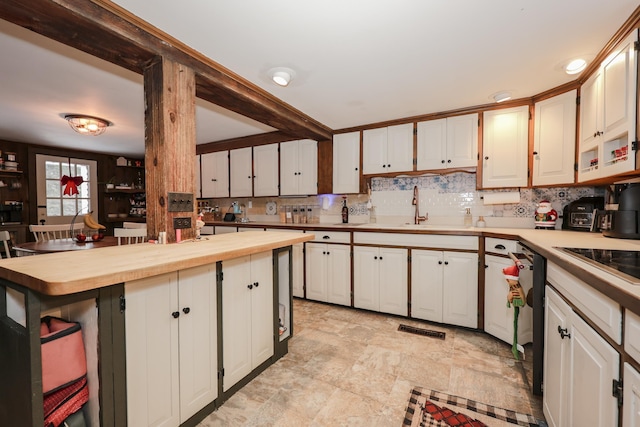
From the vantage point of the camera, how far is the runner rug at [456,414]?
5.06 ft

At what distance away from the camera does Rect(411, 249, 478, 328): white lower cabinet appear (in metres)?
2.66

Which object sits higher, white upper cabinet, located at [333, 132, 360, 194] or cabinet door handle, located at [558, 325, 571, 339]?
white upper cabinet, located at [333, 132, 360, 194]

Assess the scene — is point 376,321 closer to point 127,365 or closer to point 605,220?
point 605,220

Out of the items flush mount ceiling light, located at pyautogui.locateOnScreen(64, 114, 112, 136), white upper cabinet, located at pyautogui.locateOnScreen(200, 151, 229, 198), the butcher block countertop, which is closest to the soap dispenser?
the butcher block countertop

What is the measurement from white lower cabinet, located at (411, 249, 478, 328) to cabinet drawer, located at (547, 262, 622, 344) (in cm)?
131

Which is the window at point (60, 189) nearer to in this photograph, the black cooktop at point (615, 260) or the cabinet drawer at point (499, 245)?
the cabinet drawer at point (499, 245)

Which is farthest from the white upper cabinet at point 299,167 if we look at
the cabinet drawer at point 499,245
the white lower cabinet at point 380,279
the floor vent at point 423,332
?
the cabinet drawer at point 499,245

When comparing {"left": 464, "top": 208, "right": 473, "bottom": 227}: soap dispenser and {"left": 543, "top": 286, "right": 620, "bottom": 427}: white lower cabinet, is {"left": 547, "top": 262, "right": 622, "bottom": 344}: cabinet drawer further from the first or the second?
{"left": 464, "top": 208, "right": 473, "bottom": 227}: soap dispenser

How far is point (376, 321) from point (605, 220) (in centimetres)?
202

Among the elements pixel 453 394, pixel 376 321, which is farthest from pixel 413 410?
pixel 376 321

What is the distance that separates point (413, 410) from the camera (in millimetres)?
1646

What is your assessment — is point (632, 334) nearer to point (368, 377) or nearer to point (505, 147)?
point (368, 377)

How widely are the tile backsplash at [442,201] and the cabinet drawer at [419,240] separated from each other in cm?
63

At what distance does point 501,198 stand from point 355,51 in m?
2.18
